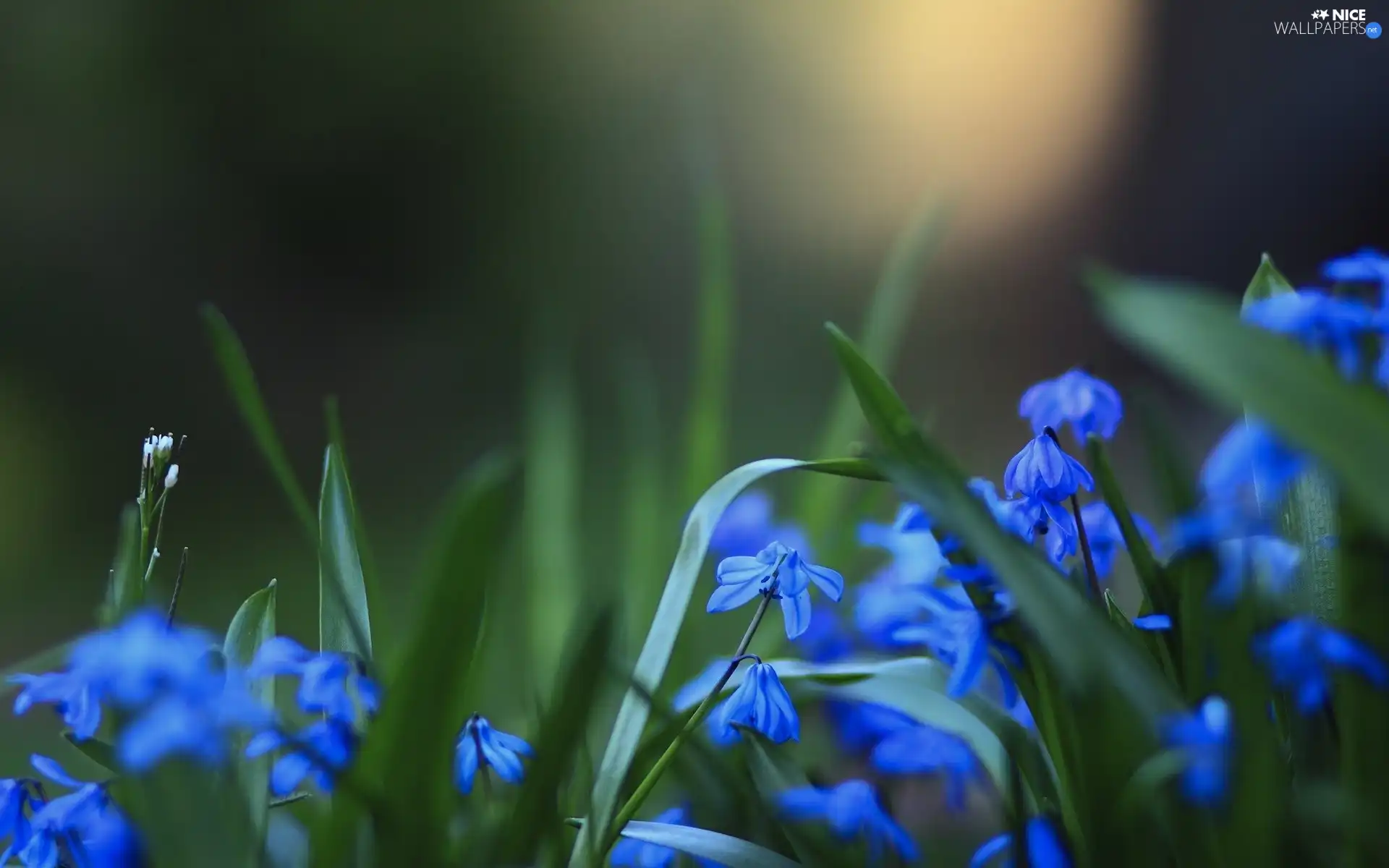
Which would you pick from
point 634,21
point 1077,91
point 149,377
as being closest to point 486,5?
point 634,21

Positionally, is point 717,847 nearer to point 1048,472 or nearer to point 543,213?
point 1048,472

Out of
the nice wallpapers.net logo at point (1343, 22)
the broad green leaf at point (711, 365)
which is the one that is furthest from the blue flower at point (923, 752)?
the nice wallpapers.net logo at point (1343, 22)

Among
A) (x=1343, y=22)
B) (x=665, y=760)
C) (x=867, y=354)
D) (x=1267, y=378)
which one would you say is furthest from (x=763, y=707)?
(x=1343, y=22)

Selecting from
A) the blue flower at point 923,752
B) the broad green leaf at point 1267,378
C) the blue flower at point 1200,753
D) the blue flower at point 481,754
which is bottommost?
the blue flower at point 923,752

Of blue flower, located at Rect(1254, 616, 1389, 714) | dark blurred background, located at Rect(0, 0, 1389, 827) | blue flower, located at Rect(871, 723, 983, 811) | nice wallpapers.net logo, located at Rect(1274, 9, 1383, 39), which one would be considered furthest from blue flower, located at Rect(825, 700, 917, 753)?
dark blurred background, located at Rect(0, 0, 1389, 827)

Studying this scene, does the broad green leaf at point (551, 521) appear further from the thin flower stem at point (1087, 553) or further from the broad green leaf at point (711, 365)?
the thin flower stem at point (1087, 553)

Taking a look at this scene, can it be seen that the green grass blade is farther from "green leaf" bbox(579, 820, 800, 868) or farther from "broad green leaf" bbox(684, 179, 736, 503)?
"green leaf" bbox(579, 820, 800, 868)

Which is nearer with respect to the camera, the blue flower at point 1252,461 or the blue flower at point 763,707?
the blue flower at point 1252,461

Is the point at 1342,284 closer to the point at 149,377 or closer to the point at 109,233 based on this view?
the point at 149,377
